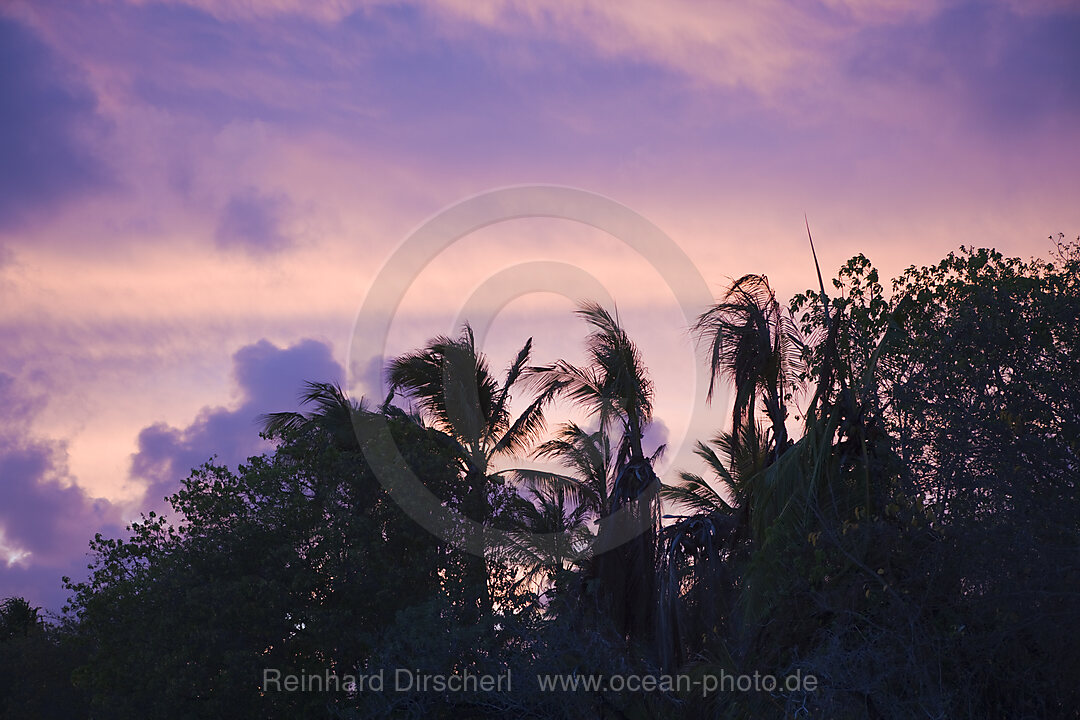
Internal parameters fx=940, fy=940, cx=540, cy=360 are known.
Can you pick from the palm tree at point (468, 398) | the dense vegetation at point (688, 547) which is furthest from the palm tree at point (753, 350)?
the palm tree at point (468, 398)

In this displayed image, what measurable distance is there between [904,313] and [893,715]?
5.57 m

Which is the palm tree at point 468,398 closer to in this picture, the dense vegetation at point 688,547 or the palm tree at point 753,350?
the dense vegetation at point 688,547

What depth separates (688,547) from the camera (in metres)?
16.8

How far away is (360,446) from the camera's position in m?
20.9

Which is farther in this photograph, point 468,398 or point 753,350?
point 468,398

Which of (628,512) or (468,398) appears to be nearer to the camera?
(628,512)

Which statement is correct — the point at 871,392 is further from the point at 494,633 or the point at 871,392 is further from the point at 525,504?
the point at 525,504

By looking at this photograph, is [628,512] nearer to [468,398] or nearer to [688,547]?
[688,547]

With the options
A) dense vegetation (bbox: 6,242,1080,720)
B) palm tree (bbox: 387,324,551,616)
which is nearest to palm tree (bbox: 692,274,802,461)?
dense vegetation (bbox: 6,242,1080,720)

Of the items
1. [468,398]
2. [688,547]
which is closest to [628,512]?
[688,547]

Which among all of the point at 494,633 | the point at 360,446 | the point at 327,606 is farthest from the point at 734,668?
the point at 360,446

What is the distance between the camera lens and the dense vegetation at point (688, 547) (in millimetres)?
10516

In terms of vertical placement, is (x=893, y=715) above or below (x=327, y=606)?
below

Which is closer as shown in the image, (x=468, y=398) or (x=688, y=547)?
(x=688, y=547)
